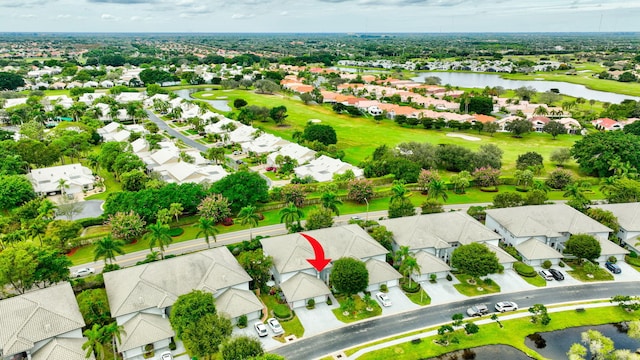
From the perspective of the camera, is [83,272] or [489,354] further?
[83,272]

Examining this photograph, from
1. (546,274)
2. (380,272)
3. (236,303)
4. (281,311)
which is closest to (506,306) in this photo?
(546,274)

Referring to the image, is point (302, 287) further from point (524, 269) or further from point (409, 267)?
point (524, 269)

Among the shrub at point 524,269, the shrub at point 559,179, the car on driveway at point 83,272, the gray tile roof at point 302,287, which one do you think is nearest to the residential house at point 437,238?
the shrub at point 524,269

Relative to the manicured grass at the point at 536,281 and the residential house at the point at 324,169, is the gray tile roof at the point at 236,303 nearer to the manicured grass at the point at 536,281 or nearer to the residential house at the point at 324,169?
the manicured grass at the point at 536,281

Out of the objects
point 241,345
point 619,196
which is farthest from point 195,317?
point 619,196

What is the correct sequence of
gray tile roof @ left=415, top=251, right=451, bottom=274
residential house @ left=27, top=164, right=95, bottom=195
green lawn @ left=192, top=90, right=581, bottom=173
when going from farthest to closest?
green lawn @ left=192, top=90, right=581, bottom=173 < residential house @ left=27, top=164, right=95, bottom=195 < gray tile roof @ left=415, top=251, right=451, bottom=274

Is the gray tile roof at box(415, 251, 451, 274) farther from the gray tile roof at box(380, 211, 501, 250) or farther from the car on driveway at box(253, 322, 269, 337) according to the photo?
the car on driveway at box(253, 322, 269, 337)

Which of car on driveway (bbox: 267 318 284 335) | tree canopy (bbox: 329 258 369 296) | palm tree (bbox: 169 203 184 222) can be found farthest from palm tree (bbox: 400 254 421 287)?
palm tree (bbox: 169 203 184 222)
